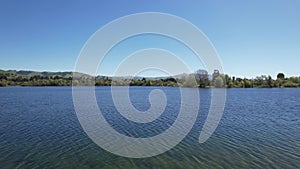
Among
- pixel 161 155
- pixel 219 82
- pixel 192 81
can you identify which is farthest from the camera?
pixel 219 82

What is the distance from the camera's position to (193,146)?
1548cm

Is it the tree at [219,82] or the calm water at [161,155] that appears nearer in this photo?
the calm water at [161,155]

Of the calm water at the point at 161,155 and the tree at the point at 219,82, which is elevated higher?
the tree at the point at 219,82

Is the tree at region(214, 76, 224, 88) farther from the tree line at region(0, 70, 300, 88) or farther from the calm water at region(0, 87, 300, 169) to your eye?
the calm water at region(0, 87, 300, 169)

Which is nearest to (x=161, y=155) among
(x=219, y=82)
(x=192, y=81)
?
(x=192, y=81)

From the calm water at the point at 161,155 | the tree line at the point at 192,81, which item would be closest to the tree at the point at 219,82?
the tree line at the point at 192,81

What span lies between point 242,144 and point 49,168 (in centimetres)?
1299

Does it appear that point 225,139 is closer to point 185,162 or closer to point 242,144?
point 242,144

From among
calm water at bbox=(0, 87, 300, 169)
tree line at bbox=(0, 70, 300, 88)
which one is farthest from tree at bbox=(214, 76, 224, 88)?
calm water at bbox=(0, 87, 300, 169)

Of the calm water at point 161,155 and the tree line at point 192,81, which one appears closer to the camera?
the calm water at point 161,155

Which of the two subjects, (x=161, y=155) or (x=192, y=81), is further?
(x=192, y=81)

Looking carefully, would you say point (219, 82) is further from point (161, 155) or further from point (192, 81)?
point (161, 155)

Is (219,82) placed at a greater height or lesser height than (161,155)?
greater

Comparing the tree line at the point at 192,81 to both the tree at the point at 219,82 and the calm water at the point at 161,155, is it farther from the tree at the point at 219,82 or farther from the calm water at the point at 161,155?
the calm water at the point at 161,155
